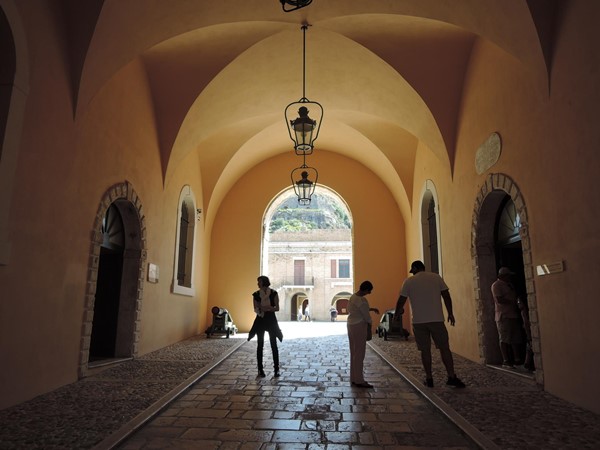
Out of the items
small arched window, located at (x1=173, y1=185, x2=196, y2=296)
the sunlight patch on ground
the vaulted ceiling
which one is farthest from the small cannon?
the vaulted ceiling

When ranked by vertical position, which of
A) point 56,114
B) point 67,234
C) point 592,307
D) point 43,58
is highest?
point 43,58

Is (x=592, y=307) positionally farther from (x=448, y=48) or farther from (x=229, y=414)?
(x=448, y=48)

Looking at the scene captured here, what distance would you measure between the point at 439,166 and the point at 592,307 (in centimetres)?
527

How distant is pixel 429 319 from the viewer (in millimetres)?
4820

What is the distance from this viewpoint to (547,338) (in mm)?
4676

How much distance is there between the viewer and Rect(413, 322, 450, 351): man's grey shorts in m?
4.77

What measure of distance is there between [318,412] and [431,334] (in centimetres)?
172

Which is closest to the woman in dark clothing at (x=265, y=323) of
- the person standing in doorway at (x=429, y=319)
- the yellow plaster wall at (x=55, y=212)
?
the person standing in doorway at (x=429, y=319)

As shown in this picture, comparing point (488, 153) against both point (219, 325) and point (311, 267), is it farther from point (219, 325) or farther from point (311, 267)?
point (311, 267)

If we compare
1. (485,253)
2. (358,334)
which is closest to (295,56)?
(485,253)

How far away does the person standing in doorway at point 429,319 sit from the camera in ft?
15.7

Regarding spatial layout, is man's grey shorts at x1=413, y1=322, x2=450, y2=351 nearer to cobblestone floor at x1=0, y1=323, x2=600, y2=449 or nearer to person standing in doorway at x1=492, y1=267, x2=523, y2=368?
cobblestone floor at x1=0, y1=323, x2=600, y2=449

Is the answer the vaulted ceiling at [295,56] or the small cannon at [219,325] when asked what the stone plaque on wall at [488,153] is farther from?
the small cannon at [219,325]

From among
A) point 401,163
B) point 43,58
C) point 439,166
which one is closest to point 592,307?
point 439,166
